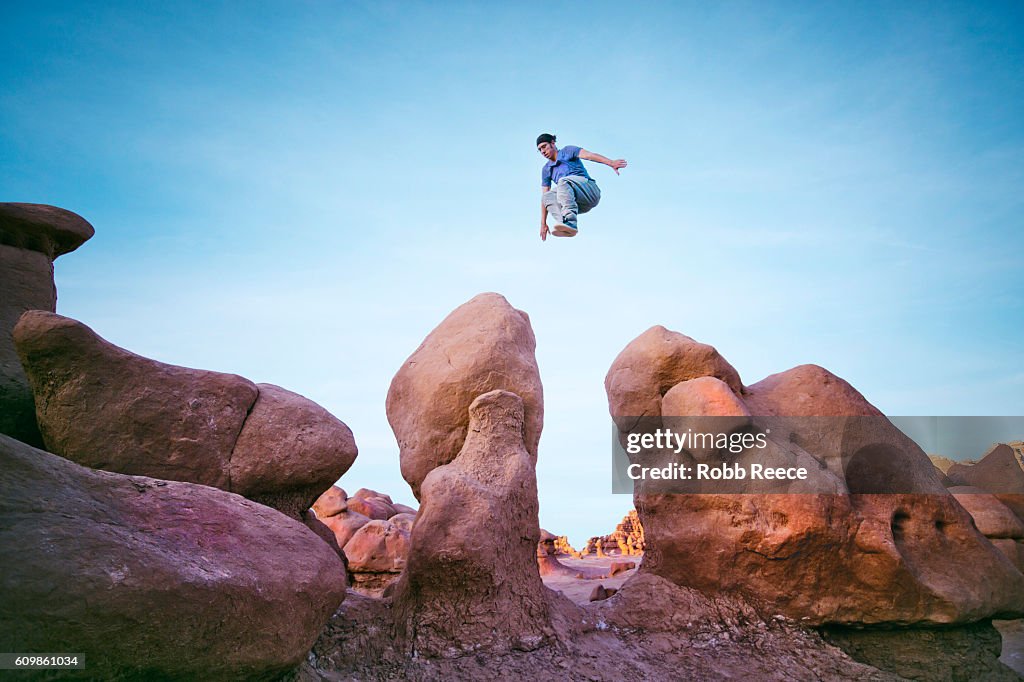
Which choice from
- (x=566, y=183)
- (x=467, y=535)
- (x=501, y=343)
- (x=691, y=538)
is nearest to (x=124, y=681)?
(x=467, y=535)

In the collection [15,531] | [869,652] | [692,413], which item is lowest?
[869,652]

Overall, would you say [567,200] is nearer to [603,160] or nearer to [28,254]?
[603,160]

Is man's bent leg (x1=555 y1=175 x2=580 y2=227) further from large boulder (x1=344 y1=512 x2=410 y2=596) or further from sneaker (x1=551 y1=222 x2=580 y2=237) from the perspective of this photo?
large boulder (x1=344 y1=512 x2=410 y2=596)

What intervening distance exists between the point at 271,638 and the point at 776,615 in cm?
503

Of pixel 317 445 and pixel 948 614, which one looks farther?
pixel 948 614

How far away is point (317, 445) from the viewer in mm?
6590

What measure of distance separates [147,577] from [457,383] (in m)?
4.02

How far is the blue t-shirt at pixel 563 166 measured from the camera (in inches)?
339

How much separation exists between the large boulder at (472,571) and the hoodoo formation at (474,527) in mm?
19

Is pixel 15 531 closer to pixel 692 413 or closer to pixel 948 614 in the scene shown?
pixel 692 413

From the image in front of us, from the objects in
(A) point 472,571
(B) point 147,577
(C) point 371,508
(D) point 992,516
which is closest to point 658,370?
(A) point 472,571

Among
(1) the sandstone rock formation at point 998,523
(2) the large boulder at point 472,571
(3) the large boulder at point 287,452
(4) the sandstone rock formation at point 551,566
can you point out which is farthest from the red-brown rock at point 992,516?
(3) the large boulder at point 287,452

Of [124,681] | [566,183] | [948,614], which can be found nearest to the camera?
[124,681]

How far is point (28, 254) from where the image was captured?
7.09 m
